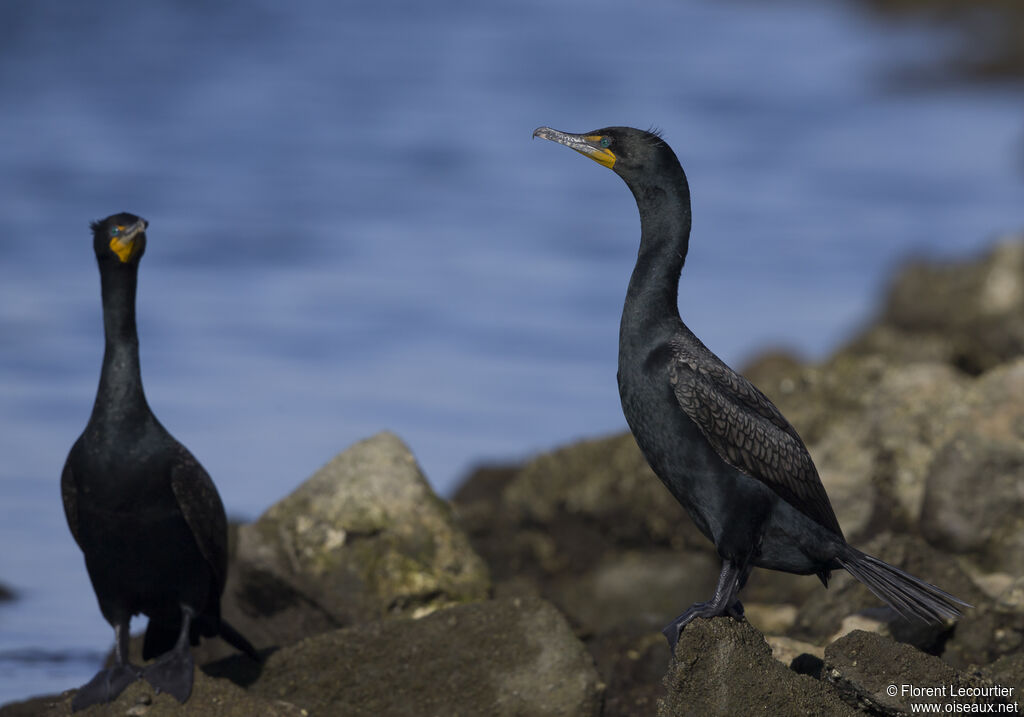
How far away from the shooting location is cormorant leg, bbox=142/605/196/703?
5.91m

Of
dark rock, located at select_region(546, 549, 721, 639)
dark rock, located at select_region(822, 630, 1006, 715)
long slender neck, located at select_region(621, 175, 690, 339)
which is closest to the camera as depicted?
dark rock, located at select_region(822, 630, 1006, 715)

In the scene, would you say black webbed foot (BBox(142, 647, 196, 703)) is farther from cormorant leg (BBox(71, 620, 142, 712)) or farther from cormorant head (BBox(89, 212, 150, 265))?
cormorant head (BBox(89, 212, 150, 265))

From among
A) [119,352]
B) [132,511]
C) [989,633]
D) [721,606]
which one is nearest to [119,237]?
[119,352]

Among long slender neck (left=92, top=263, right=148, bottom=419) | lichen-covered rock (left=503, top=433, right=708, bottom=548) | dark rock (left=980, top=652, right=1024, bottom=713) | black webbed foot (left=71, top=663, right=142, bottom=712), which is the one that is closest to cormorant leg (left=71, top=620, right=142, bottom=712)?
black webbed foot (left=71, top=663, right=142, bottom=712)

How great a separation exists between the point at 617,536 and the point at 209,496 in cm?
373

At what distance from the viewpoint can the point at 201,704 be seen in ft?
19.3

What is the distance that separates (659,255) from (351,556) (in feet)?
8.29

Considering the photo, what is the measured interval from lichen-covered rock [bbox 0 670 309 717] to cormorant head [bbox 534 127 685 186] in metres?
2.50

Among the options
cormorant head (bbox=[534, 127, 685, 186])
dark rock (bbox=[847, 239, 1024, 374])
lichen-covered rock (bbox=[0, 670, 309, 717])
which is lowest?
lichen-covered rock (bbox=[0, 670, 309, 717])

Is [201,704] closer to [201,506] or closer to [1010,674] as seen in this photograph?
[201,506]

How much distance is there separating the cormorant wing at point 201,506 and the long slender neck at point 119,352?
0.31 metres

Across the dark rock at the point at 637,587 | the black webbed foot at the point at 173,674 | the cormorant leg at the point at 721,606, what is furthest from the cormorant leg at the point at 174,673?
the dark rock at the point at 637,587

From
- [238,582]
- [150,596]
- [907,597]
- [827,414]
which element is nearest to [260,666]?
[150,596]

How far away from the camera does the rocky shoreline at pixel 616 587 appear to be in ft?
17.3
